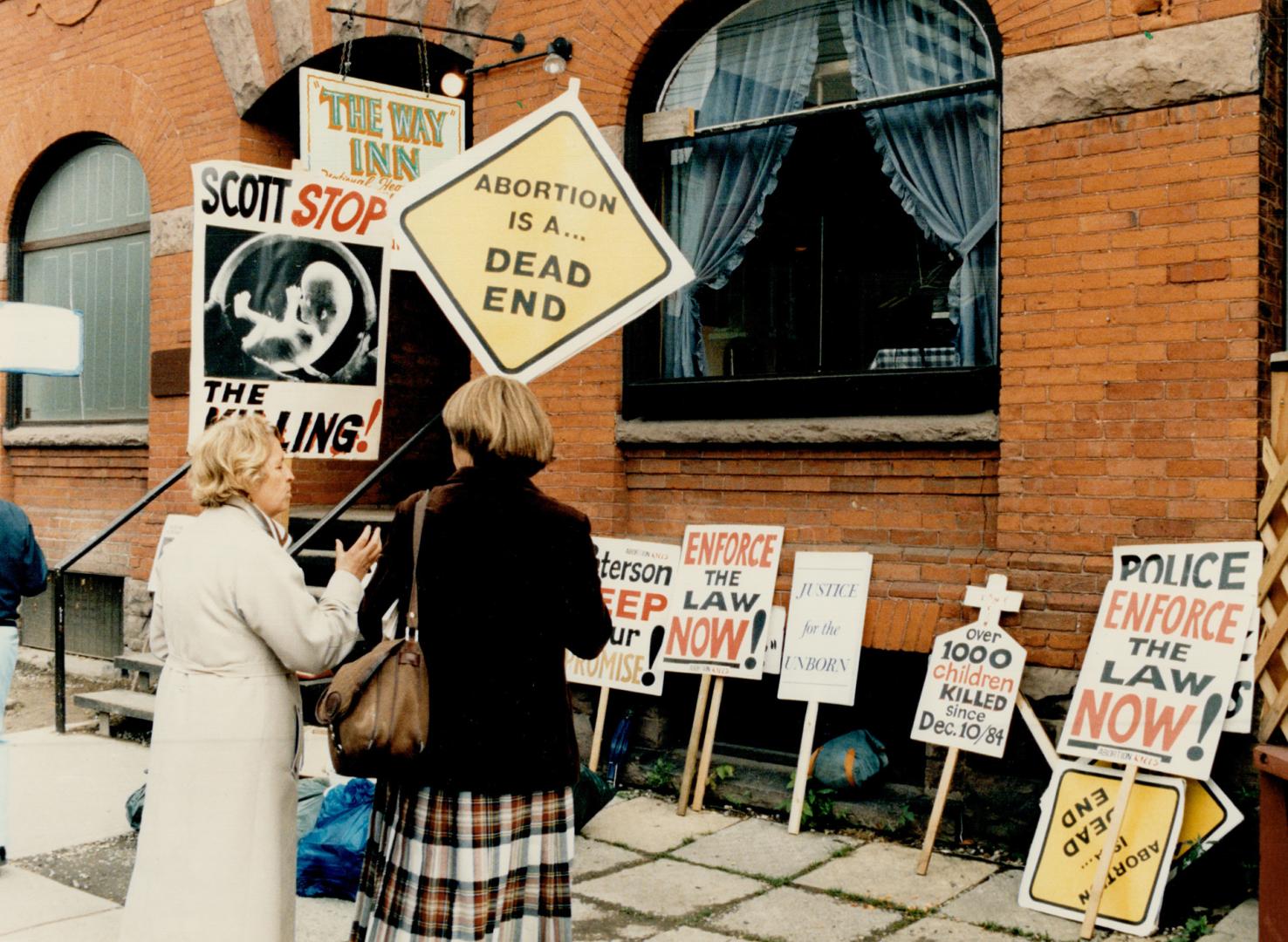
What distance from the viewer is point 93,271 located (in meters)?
10.6

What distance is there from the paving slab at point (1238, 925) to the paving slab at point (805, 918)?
1124mm

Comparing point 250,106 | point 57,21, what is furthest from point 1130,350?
point 57,21

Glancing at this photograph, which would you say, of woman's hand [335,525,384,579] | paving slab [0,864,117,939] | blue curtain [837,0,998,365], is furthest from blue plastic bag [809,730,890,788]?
paving slab [0,864,117,939]

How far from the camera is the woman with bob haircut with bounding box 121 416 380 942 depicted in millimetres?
3525

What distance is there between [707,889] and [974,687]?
4.71 feet

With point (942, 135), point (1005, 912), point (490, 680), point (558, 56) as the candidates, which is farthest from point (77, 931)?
point (942, 135)

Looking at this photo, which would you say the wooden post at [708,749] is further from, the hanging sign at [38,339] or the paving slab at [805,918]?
the hanging sign at [38,339]

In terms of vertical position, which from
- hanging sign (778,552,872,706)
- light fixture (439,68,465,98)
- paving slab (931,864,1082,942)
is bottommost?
paving slab (931,864,1082,942)

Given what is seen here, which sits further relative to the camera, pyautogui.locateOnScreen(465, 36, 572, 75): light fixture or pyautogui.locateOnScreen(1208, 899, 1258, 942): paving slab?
pyautogui.locateOnScreen(465, 36, 572, 75): light fixture

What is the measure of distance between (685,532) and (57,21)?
737 centimetres

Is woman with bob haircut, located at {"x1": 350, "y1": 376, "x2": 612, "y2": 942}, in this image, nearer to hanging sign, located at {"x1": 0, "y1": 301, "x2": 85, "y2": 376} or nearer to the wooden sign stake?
the wooden sign stake

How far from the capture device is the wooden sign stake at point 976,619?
209 inches

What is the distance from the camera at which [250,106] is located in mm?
8961

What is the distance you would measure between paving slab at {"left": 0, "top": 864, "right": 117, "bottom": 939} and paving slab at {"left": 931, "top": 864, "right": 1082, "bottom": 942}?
3.34m
